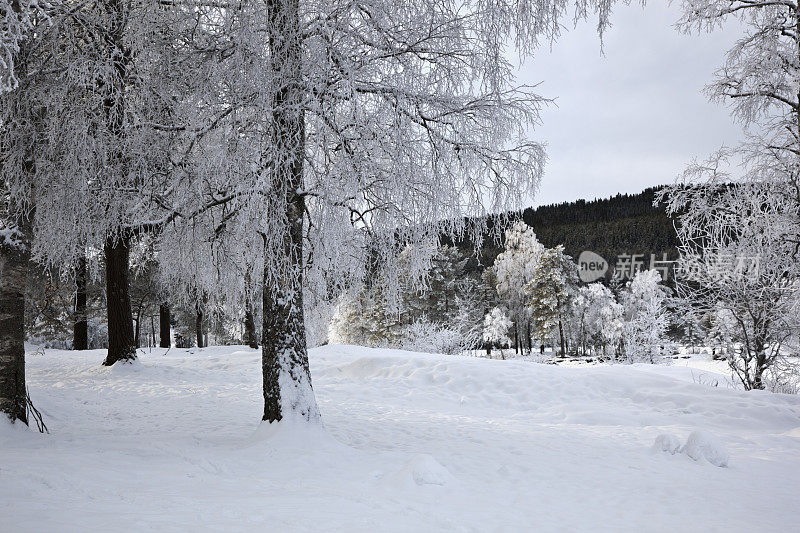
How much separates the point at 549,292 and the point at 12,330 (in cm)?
3040

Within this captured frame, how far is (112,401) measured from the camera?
8.87m

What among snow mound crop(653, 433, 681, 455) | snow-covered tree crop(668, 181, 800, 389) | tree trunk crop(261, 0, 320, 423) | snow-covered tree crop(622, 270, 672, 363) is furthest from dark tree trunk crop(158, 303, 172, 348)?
snow-covered tree crop(622, 270, 672, 363)

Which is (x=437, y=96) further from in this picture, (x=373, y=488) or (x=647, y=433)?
(x=647, y=433)

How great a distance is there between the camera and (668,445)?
622 centimetres

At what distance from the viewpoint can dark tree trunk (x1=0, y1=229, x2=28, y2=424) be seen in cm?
564

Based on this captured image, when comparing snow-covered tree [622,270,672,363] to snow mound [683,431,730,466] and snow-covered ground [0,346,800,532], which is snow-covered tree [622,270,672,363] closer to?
snow-covered ground [0,346,800,532]

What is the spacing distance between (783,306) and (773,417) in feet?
9.27

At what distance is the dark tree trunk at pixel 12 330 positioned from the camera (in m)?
5.64

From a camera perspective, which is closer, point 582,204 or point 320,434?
point 320,434

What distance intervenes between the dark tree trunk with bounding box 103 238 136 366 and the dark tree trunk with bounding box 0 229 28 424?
5571mm

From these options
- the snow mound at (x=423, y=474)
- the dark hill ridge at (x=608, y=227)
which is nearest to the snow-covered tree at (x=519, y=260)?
the snow mound at (x=423, y=474)

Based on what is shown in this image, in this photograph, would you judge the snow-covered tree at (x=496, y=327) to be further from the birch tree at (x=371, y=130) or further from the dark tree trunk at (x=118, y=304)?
the birch tree at (x=371, y=130)

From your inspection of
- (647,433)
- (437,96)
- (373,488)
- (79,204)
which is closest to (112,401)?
(79,204)

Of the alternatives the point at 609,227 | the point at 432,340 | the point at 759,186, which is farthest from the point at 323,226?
the point at 609,227
